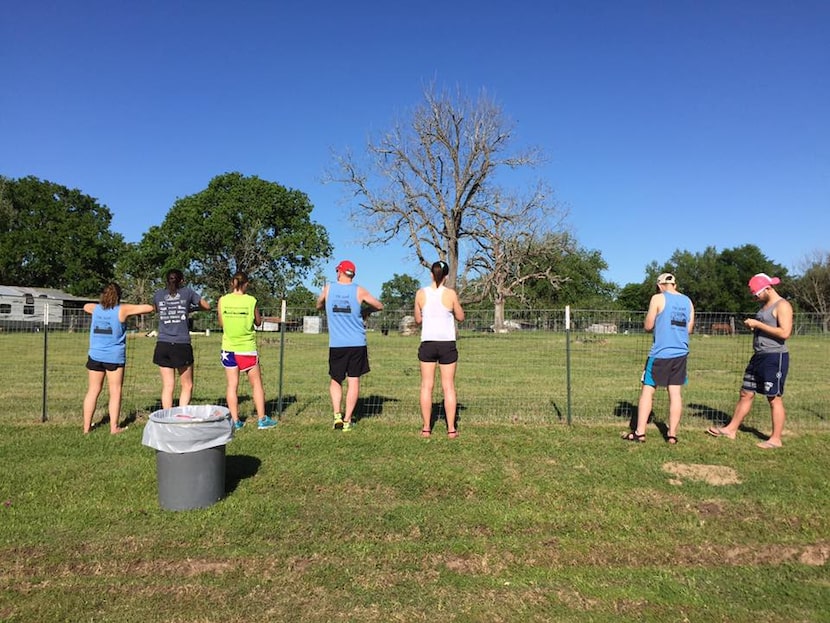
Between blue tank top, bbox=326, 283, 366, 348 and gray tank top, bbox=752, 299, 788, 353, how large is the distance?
4.38 meters

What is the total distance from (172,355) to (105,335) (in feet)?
2.59

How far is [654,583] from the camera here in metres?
3.25

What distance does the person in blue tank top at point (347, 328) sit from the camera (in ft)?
21.0

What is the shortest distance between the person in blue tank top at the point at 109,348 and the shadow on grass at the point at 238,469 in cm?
192

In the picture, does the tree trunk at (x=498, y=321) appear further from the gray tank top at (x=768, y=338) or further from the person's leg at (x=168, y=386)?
the person's leg at (x=168, y=386)

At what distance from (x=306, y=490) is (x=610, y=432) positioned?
12.4 ft

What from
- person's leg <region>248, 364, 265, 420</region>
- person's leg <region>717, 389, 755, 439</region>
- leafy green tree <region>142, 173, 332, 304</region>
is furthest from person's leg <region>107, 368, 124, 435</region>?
leafy green tree <region>142, 173, 332, 304</region>

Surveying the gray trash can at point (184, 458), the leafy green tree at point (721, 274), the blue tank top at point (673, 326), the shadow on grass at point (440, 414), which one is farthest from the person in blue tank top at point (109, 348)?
the leafy green tree at point (721, 274)

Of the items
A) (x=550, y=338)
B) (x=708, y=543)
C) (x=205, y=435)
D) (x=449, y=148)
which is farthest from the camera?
(x=449, y=148)

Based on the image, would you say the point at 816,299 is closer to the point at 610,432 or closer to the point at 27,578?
the point at 610,432

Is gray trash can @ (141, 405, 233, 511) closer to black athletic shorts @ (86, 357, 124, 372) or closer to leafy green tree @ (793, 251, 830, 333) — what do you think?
black athletic shorts @ (86, 357, 124, 372)

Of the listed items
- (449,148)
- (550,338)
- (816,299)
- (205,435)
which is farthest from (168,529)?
(816,299)

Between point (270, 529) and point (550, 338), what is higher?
point (550, 338)

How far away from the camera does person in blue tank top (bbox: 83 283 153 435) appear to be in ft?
21.0
